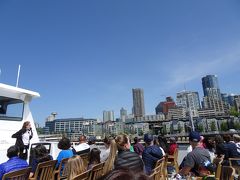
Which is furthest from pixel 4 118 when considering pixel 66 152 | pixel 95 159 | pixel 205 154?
pixel 205 154

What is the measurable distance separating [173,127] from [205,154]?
127 meters

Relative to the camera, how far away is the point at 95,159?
16.5 feet

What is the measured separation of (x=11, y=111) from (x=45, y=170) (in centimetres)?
395

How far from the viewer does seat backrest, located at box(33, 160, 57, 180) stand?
3971mm

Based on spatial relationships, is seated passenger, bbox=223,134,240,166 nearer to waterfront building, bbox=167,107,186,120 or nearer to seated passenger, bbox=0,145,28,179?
seated passenger, bbox=0,145,28,179

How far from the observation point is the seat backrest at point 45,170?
3.97m

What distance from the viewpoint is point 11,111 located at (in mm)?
7316

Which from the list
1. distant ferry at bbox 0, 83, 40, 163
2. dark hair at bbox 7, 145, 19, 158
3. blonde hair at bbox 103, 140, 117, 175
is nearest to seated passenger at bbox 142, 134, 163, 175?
blonde hair at bbox 103, 140, 117, 175

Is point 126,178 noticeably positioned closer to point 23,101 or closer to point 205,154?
point 205,154

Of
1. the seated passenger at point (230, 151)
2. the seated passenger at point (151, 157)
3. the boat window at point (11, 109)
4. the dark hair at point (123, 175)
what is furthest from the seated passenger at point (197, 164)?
the boat window at point (11, 109)

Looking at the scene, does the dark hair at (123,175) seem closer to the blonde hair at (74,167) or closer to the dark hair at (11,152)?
the blonde hair at (74,167)

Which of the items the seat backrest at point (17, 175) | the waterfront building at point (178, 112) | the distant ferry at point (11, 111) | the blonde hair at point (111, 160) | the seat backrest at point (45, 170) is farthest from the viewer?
the waterfront building at point (178, 112)

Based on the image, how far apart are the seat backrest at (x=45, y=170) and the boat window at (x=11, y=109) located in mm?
3512

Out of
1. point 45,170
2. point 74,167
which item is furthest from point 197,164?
point 45,170
